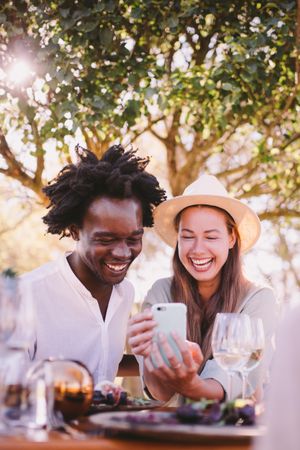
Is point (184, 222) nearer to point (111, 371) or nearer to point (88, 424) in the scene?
point (111, 371)

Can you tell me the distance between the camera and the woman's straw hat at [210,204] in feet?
12.6

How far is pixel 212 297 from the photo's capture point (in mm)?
3828

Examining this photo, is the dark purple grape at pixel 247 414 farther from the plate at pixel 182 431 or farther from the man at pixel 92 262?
the man at pixel 92 262

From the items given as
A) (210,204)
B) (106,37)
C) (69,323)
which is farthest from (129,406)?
(106,37)

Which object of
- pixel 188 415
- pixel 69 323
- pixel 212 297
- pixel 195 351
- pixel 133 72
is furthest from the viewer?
pixel 133 72

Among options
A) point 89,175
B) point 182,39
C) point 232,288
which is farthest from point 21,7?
point 232,288

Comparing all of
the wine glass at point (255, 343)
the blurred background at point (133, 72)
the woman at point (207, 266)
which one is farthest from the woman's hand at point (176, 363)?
the blurred background at point (133, 72)

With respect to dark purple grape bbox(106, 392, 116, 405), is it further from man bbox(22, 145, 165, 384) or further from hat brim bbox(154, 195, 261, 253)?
hat brim bbox(154, 195, 261, 253)

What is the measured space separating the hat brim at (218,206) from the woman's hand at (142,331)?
1.24 meters

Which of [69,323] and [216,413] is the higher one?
[69,323]

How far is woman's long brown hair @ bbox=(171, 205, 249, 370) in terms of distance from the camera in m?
3.68

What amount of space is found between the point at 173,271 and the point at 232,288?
0.37m

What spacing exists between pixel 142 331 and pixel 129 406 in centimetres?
26

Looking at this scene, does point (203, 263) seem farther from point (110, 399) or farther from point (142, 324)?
point (110, 399)
